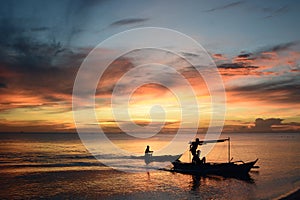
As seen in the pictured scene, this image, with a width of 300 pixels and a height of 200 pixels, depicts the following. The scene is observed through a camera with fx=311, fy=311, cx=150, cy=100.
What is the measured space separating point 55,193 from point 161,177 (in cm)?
1711

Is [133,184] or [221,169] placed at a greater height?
[221,169]

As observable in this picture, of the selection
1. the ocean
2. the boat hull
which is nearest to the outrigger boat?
the boat hull

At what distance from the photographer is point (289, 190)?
36125mm

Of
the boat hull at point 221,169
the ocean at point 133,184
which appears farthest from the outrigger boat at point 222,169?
the ocean at point 133,184

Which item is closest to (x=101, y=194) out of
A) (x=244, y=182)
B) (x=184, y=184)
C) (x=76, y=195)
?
(x=76, y=195)

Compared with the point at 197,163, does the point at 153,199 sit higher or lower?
lower

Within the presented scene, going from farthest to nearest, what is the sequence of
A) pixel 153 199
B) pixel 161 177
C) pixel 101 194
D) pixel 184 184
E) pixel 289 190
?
pixel 161 177 → pixel 184 184 → pixel 289 190 → pixel 101 194 → pixel 153 199

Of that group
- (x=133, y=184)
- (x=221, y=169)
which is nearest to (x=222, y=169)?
(x=221, y=169)

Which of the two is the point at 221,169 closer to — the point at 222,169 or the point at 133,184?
the point at 222,169

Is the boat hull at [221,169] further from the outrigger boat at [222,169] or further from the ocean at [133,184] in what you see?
the ocean at [133,184]

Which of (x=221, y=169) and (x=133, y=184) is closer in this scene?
(x=133, y=184)

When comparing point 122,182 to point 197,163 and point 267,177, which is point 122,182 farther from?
point 267,177

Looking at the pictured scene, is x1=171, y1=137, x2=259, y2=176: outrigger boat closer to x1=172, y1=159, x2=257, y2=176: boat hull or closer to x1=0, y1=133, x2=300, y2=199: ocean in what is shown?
x1=172, y1=159, x2=257, y2=176: boat hull

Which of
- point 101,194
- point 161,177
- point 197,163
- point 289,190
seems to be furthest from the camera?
point 197,163
